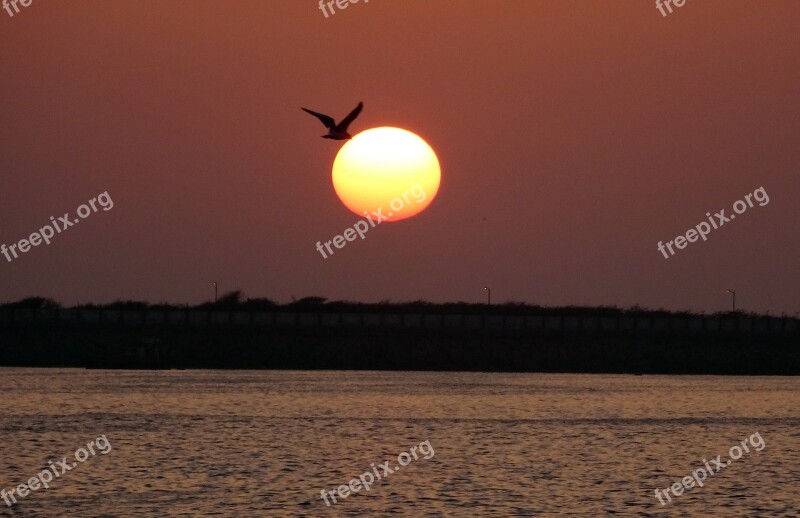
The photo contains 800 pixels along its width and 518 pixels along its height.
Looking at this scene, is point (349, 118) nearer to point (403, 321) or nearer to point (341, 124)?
point (341, 124)

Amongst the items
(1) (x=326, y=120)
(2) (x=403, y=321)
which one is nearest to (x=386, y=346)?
(2) (x=403, y=321)

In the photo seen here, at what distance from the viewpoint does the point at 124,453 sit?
59.2 meters

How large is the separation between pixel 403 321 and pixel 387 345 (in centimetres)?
1130

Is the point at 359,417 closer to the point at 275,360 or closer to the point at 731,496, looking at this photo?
the point at 731,496

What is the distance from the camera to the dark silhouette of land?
143625 mm

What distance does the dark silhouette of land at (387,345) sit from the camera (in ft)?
471

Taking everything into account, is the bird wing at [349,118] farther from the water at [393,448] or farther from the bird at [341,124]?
the water at [393,448]

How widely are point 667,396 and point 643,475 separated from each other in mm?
56042

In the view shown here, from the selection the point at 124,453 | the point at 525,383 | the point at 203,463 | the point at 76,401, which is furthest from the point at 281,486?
the point at 525,383

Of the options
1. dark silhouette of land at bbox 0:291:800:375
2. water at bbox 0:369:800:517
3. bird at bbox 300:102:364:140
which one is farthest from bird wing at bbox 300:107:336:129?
dark silhouette of land at bbox 0:291:800:375

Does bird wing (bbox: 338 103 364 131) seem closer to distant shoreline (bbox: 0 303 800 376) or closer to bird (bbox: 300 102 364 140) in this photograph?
bird (bbox: 300 102 364 140)

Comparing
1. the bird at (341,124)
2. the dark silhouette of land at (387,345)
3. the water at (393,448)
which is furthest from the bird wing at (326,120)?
the dark silhouette of land at (387,345)

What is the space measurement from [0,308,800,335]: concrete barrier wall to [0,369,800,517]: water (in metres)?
31.3

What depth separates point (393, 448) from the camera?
63.3 metres
